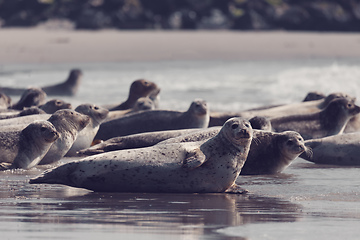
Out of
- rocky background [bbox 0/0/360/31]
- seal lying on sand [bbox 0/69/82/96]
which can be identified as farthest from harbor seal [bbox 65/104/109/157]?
rocky background [bbox 0/0/360/31]

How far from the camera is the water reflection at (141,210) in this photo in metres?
5.55

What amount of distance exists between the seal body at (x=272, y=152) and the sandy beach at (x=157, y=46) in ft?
57.5

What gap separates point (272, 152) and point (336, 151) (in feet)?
3.58

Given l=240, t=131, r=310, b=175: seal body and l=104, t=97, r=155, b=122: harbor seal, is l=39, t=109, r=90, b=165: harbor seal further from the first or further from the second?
l=104, t=97, r=155, b=122: harbor seal

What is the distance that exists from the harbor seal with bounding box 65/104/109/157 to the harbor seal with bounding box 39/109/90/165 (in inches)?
16.1

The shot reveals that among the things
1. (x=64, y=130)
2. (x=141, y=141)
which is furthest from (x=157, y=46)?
(x=64, y=130)

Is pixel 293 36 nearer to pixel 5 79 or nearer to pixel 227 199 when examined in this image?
pixel 5 79

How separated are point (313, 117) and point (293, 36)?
26888 mm

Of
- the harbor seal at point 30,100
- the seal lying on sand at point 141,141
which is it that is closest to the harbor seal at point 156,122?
the seal lying on sand at point 141,141

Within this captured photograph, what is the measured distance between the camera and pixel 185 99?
16.7 metres

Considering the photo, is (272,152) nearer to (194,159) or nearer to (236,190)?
(236,190)

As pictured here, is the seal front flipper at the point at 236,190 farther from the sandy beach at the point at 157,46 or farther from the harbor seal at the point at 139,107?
the sandy beach at the point at 157,46

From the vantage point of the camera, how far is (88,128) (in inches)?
382

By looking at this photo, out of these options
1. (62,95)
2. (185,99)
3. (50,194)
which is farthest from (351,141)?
(62,95)
